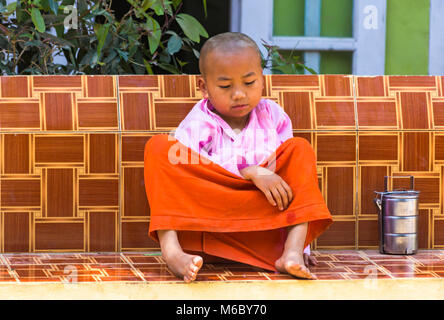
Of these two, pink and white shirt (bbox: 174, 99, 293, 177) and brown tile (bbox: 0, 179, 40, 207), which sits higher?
pink and white shirt (bbox: 174, 99, 293, 177)

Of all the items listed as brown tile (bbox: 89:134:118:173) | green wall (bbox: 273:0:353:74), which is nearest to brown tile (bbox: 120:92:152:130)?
brown tile (bbox: 89:134:118:173)

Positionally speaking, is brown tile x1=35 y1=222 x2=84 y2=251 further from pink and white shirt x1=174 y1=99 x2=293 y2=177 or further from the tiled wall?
pink and white shirt x1=174 y1=99 x2=293 y2=177

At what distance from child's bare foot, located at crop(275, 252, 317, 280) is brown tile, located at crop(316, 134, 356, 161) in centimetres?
78

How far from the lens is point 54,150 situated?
3025 mm

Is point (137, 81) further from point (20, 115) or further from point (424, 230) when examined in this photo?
point (424, 230)

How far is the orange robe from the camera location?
8.24 ft

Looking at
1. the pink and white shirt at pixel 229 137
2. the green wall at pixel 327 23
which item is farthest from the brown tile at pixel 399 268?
the green wall at pixel 327 23

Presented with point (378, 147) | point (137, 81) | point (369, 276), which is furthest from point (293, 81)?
point (369, 276)

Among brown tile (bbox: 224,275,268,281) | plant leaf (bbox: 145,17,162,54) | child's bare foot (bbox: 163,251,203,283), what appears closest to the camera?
child's bare foot (bbox: 163,251,203,283)

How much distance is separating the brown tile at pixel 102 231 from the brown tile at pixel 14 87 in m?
0.63

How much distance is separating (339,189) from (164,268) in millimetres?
926

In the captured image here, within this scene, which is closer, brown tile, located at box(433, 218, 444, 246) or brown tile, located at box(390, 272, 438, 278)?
brown tile, located at box(390, 272, 438, 278)

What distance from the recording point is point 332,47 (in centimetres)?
425

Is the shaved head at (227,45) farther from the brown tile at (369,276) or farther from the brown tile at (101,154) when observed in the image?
the brown tile at (369,276)
